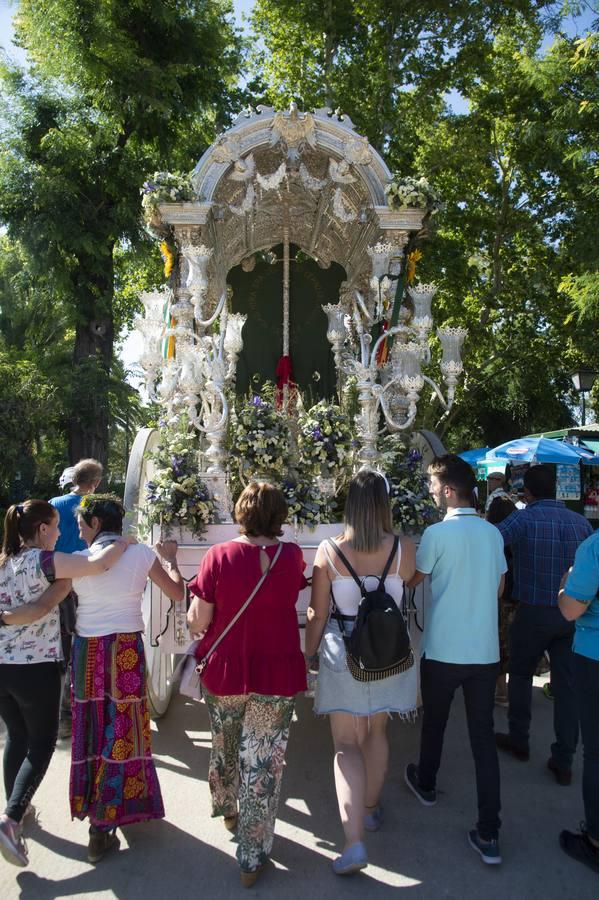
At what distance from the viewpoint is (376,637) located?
2.88 meters

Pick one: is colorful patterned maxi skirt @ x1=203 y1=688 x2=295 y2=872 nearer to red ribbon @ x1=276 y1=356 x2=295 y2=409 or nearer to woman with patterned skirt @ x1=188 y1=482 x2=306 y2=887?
woman with patterned skirt @ x1=188 y1=482 x2=306 y2=887

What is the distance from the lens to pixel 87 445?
48.3ft

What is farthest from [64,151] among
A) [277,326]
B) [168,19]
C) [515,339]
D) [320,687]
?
[320,687]

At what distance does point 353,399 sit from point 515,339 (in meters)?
13.5

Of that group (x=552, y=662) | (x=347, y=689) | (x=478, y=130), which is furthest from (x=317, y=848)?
(x=478, y=130)

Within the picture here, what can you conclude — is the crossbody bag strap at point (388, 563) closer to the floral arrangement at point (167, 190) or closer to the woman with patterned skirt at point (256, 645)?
the woman with patterned skirt at point (256, 645)

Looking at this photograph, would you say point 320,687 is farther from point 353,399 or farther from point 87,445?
point 87,445

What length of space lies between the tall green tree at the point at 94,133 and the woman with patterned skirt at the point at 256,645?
1161 centimetres

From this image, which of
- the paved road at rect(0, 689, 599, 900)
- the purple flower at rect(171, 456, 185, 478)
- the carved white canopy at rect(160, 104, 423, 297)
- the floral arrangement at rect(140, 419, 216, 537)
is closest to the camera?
the paved road at rect(0, 689, 599, 900)

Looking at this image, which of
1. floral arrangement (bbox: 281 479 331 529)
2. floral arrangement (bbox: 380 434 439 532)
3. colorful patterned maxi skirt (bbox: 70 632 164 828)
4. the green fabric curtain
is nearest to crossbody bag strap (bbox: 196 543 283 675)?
colorful patterned maxi skirt (bbox: 70 632 164 828)

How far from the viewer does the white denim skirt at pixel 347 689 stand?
303cm

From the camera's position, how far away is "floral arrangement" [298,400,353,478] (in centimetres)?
483

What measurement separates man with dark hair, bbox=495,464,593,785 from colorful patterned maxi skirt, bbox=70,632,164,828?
226cm

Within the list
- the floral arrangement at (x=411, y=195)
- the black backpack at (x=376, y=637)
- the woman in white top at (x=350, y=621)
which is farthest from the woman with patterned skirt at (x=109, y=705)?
the floral arrangement at (x=411, y=195)
